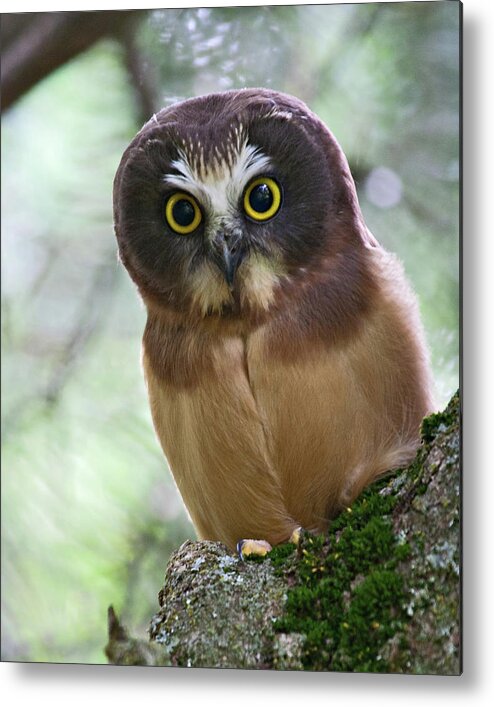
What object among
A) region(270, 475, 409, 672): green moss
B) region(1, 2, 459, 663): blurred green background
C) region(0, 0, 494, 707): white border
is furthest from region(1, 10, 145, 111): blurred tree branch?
region(270, 475, 409, 672): green moss

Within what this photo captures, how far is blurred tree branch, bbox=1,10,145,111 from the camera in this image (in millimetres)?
2119

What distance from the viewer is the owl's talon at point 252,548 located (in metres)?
1.93

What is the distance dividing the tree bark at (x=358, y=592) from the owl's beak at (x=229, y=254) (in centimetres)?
48

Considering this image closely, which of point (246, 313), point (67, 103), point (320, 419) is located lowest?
Result: point (320, 419)

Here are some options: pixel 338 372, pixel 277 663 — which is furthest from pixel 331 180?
pixel 277 663

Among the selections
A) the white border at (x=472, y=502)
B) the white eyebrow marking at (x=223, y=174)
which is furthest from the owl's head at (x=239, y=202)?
the white border at (x=472, y=502)

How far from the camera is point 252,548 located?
195 centimetres

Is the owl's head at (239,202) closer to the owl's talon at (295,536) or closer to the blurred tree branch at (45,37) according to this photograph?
the blurred tree branch at (45,37)

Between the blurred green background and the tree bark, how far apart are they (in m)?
0.18

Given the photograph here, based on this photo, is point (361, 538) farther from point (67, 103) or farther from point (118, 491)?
point (67, 103)

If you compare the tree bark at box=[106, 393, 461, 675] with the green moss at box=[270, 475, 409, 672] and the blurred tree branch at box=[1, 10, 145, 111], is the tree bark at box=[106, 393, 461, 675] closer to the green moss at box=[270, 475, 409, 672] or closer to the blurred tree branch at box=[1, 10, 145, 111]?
the green moss at box=[270, 475, 409, 672]

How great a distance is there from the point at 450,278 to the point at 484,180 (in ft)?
0.69

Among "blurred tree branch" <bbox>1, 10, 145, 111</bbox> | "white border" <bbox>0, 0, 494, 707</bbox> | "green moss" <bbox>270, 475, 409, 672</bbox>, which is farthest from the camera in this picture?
"blurred tree branch" <bbox>1, 10, 145, 111</bbox>

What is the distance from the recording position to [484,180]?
1909 mm
